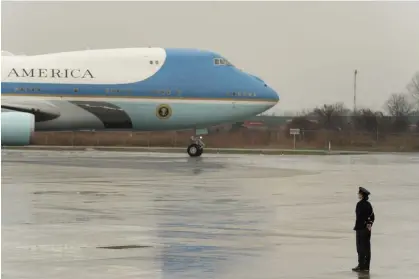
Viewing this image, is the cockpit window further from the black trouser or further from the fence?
the black trouser

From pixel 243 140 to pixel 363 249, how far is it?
67219 mm

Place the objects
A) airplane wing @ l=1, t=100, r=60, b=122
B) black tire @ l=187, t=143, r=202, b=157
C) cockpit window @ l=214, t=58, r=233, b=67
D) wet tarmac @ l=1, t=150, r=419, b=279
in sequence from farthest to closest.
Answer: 1. black tire @ l=187, t=143, r=202, b=157
2. cockpit window @ l=214, t=58, r=233, b=67
3. airplane wing @ l=1, t=100, r=60, b=122
4. wet tarmac @ l=1, t=150, r=419, b=279

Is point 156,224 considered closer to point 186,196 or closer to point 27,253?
point 27,253

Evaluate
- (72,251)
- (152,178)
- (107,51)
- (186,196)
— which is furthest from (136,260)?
(107,51)

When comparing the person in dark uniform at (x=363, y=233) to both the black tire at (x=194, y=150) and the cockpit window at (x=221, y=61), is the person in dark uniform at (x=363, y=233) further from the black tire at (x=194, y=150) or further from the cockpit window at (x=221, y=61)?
the black tire at (x=194, y=150)

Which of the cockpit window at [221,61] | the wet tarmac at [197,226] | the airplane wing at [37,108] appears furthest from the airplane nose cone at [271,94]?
the wet tarmac at [197,226]

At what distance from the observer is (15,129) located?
1453 centimetres

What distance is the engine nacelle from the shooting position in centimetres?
1445

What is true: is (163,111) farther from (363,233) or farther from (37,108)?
(363,233)

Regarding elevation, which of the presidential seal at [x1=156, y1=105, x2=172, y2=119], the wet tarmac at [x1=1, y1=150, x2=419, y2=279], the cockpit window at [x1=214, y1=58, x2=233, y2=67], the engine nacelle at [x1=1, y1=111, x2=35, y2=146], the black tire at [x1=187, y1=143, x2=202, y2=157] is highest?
the cockpit window at [x1=214, y1=58, x2=233, y2=67]

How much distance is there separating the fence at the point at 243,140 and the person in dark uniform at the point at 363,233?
57.9 meters

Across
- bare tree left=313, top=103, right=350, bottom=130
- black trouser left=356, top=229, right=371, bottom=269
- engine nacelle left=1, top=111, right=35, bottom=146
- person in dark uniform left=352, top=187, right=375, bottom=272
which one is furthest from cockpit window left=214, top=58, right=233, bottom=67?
bare tree left=313, top=103, right=350, bottom=130

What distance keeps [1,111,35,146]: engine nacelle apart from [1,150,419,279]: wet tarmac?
55.6 inches

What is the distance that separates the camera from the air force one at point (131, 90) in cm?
4378
